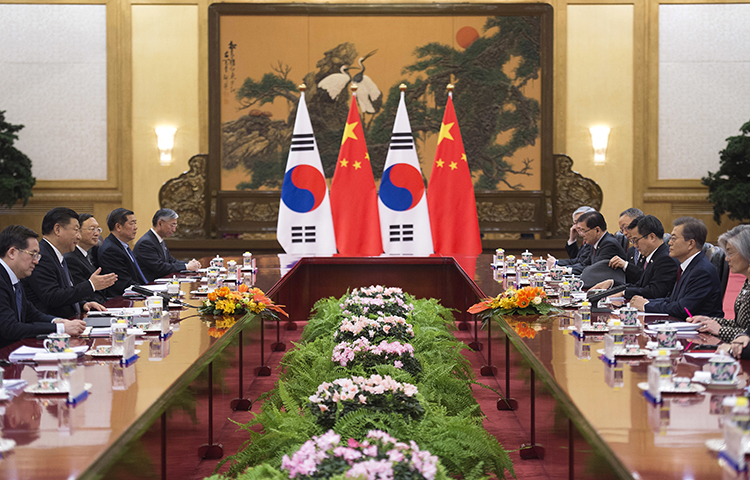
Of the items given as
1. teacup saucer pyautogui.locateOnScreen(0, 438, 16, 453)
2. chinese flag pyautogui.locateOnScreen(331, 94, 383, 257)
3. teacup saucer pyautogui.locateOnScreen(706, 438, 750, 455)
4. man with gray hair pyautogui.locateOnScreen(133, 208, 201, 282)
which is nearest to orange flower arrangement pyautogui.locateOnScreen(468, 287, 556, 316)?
teacup saucer pyautogui.locateOnScreen(706, 438, 750, 455)

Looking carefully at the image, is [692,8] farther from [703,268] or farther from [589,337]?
[589,337]

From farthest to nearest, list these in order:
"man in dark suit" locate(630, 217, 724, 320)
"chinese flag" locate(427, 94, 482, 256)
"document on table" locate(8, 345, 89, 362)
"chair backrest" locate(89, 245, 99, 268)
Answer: "chinese flag" locate(427, 94, 482, 256)
"chair backrest" locate(89, 245, 99, 268)
"man in dark suit" locate(630, 217, 724, 320)
"document on table" locate(8, 345, 89, 362)

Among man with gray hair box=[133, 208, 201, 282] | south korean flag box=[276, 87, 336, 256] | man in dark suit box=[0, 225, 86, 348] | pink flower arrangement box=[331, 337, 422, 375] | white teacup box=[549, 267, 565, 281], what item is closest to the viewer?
man in dark suit box=[0, 225, 86, 348]

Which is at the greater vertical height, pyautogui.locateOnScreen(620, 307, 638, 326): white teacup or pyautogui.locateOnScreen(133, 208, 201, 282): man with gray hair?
pyautogui.locateOnScreen(133, 208, 201, 282): man with gray hair

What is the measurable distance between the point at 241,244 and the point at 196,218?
71cm

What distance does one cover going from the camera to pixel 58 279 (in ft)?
13.8

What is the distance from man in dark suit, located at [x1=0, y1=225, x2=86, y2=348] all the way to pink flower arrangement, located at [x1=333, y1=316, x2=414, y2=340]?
1399 mm

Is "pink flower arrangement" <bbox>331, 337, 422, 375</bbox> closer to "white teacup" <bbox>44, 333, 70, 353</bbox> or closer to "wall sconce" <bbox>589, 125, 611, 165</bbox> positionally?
"white teacup" <bbox>44, 333, 70, 353</bbox>

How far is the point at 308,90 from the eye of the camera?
32.7ft

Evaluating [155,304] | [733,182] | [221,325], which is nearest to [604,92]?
[733,182]

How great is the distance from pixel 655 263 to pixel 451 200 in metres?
3.90

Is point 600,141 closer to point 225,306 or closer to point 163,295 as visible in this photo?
point 163,295

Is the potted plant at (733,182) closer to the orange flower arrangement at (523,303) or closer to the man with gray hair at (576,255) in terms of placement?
the man with gray hair at (576,255)

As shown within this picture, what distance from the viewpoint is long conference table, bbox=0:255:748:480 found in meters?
1.74
